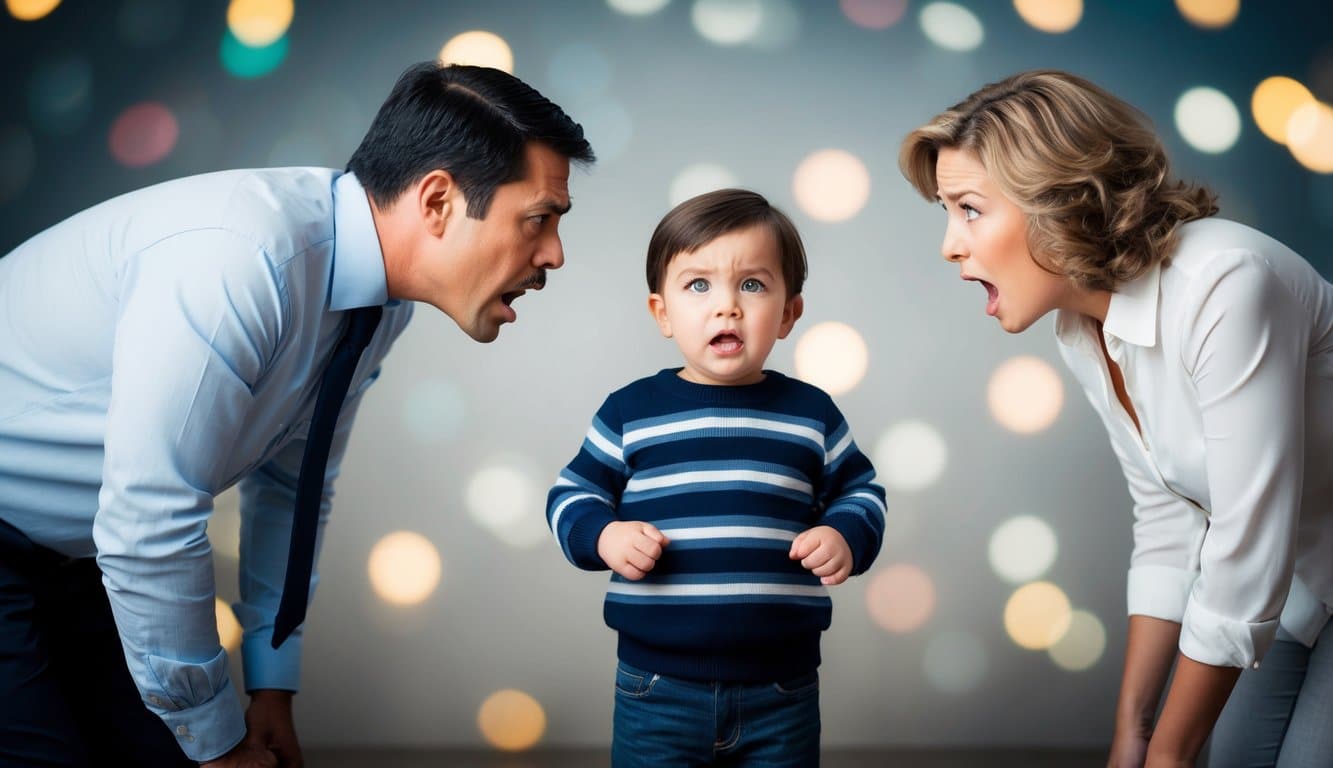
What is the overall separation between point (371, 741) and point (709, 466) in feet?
4.26

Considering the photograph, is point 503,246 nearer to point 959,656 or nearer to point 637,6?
point 637,6

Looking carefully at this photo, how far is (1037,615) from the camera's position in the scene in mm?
2324

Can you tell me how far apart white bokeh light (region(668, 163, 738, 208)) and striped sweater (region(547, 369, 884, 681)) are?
862mm

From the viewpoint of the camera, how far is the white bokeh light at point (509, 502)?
2.29 meters

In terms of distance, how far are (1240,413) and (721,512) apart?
62cm

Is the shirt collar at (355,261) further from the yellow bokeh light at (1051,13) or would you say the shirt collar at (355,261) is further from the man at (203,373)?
the yellow bokeh light at (1051,13)

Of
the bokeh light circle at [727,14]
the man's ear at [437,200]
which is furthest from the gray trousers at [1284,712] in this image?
the bokeh light circle at [727,14]

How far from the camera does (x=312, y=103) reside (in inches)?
88.7

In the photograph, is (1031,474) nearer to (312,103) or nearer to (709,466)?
(709,466)

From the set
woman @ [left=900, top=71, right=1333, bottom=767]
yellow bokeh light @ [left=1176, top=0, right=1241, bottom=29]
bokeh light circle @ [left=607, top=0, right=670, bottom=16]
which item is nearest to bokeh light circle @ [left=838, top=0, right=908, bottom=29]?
bokeh light circle @ [left=607, top=0, right=670, bottom=16]

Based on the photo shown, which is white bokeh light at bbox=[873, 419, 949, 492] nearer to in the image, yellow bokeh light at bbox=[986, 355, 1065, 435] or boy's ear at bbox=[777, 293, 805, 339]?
yellow bokeh light at bbox=[986, 355, 1065, 435]

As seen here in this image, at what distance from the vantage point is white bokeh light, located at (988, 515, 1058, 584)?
91.1 inches

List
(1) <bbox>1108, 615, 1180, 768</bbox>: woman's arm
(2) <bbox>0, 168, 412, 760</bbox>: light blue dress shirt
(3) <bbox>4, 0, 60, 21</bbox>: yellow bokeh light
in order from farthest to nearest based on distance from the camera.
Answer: (3) <bbox>4, 0, 60, 21</bbox>: yellow bokeh light
(1) <bbox>1108, 615, 1180, 768</bbox>: woman's arm
(2) <bbox>0, 168, 412, 760</bbox>: light blue dress shirt

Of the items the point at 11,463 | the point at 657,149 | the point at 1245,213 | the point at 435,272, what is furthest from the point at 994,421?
the point at 11,463
